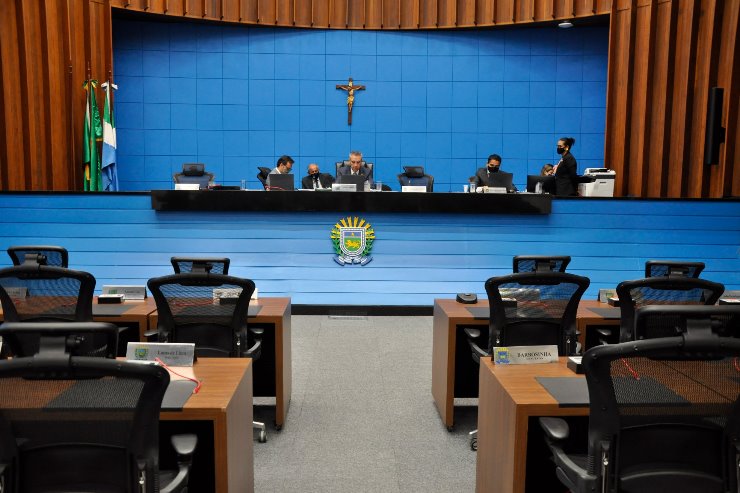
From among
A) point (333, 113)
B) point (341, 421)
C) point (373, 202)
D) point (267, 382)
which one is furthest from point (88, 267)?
point (333, 113)

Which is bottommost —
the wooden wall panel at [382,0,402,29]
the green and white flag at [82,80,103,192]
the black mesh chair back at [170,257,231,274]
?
the black mesh chair back at [170,257,231,274]

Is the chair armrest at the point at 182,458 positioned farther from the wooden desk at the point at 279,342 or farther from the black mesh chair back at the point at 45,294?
the wooden desk at the point at 279,342

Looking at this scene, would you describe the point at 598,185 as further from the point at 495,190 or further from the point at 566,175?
the point at 495,190

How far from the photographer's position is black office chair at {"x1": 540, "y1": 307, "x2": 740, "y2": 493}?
5.46 feet

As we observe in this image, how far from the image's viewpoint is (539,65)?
973 cm

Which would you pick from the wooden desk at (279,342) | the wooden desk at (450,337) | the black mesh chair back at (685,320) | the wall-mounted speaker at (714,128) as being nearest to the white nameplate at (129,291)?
the wooden desk at (279,342)

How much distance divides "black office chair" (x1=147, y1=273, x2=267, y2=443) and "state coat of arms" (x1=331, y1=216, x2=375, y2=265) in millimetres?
3223

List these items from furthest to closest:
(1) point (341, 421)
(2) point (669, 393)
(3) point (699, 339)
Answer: (1) point (341, 421)
(2) point (669, 393)
(3) point (699, 339)

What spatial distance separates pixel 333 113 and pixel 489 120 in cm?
237

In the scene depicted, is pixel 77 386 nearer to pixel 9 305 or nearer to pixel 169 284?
pixel 169 284

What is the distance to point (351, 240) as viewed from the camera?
6473mm

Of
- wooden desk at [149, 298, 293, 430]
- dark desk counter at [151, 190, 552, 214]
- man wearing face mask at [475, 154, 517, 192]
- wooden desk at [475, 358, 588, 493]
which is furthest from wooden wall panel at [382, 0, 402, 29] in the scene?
wooden desk at [475, 358, 588, 493]

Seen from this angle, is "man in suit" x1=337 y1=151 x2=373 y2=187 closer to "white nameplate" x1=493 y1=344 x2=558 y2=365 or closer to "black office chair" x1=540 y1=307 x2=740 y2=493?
"white nameplate" x1=493 y1=344 x2=558 y2=365

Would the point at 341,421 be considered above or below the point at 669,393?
below
